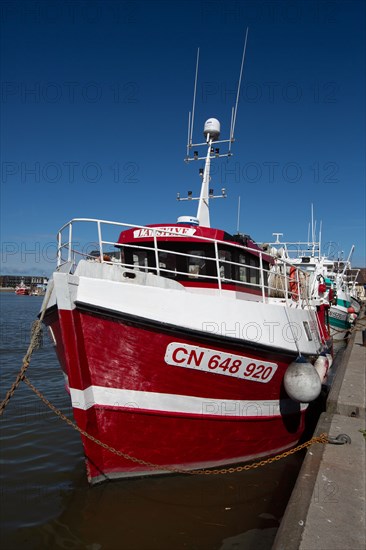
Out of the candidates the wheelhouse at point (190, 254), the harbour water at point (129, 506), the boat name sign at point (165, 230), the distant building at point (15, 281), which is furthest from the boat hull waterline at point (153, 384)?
the distant building at point (15, 281)

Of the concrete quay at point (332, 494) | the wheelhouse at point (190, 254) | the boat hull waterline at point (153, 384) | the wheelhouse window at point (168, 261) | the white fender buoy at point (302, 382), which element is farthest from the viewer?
the wheelhouse window at point (168, 261)

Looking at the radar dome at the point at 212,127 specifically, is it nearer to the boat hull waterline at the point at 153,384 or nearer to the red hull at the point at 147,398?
the boat hull waterline at the point at 153,384

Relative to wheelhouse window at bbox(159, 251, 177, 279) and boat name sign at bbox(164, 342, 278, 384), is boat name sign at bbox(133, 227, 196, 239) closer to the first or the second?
wheelhouse window at bbox(159, 251, 177, 279)

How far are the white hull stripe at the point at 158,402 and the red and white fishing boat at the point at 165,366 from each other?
1 cm

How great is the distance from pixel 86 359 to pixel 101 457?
1.41m

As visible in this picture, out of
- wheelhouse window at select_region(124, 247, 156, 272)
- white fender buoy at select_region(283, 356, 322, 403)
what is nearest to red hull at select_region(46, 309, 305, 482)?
white fender buoy at select_region(283, 356, 322, 403)

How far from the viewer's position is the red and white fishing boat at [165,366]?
193 inches

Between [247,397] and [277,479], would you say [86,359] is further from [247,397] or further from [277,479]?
[277,479]

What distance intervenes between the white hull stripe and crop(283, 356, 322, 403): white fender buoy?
23.6 inches

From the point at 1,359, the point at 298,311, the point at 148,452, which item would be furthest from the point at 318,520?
the point at 1,359

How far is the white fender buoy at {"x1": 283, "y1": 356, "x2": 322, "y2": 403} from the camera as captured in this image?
558 cm

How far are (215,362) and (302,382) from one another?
132 cm

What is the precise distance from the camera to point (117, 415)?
5121 millimetres

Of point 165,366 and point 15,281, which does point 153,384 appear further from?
point 15,281
